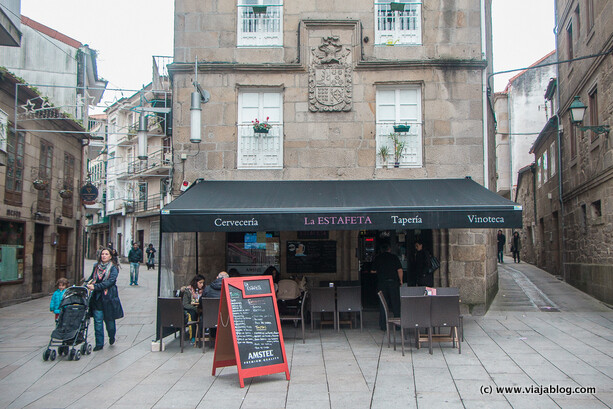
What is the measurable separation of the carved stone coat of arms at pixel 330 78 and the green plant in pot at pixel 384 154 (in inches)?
44.1

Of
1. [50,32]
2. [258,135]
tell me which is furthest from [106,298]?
[50,32]

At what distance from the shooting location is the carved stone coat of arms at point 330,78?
1157 cm

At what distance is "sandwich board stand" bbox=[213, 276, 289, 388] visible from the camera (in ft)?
21.5

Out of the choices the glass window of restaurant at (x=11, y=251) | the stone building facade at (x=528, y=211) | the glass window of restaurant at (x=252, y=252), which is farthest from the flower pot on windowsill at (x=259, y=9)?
the stone building facade at (x=528, y=211)

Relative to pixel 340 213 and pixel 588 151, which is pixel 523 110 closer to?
pixel 588 151

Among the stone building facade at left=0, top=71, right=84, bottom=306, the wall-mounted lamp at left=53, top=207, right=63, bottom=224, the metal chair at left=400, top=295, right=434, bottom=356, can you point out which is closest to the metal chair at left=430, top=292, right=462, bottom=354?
the metal chair at left=400, top=295, right=434, bottom=356

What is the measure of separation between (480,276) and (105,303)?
722cm

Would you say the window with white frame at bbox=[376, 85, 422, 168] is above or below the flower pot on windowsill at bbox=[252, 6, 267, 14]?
below

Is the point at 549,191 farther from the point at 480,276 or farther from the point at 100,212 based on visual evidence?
the point at 100,212

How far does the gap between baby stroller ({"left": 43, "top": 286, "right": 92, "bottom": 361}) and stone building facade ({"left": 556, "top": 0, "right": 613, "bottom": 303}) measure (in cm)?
1145

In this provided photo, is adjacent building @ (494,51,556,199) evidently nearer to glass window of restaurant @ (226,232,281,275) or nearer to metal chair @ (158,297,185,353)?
glass window of restaurant @ (226,232,281,275)

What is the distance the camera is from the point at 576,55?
640 inches

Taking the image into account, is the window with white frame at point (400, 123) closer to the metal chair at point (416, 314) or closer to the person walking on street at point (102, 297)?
the metal chair at point (416, 314)

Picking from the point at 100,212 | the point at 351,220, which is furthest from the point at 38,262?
the point at 100,212
